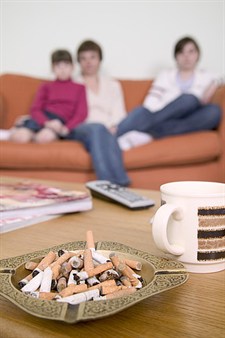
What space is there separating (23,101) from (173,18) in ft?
3.83

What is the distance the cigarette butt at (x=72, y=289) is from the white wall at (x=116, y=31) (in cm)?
275

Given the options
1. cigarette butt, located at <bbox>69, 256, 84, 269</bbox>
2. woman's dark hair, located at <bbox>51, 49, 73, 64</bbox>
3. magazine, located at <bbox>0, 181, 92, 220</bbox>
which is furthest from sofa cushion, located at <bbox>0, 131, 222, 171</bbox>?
cigarette butt, located at <bbox>69, 256, 84, 269</bbox>

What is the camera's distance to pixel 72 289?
38cm

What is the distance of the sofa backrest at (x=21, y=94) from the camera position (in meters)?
2.73

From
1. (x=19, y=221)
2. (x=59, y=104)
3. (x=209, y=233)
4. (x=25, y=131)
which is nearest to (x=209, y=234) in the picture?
(x=209, y=233)

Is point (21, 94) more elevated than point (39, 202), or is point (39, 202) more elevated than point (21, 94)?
point (21, 94)

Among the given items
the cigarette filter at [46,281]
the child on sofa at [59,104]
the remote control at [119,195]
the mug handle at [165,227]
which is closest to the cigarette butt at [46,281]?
the cigarette filter at [46,281]

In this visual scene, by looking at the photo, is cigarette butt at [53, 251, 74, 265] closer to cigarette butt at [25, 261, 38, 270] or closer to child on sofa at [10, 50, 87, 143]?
cigarette butt at [25, 261, 38, 270]

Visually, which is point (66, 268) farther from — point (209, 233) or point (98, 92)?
point (98, 92)

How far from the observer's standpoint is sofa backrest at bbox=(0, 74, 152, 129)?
2.73 metres

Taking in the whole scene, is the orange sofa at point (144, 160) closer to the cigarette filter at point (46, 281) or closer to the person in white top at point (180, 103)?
the person in white top at point (180, 103)

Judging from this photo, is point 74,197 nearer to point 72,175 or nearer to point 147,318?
point 147,318

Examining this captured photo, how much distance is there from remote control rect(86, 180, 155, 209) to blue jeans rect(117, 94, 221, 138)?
4.68 feet

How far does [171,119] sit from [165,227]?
6.63 ft
